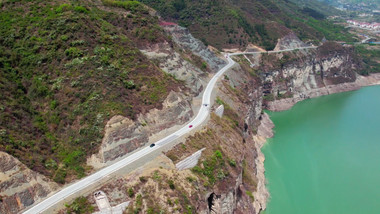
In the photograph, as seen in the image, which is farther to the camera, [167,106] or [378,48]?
[378,48]

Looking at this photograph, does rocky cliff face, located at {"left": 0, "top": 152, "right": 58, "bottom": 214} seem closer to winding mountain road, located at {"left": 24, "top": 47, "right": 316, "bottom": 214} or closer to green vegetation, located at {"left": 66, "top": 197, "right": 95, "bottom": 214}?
winding mountain road, located at {"left": 24, "top": 47, "right": 316, "bottom": 214}

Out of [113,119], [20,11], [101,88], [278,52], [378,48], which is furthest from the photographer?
[378,48]

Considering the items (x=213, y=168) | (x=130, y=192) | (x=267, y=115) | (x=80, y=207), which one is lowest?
(x=267, y=115)

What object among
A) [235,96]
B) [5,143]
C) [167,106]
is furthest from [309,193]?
[5,143]

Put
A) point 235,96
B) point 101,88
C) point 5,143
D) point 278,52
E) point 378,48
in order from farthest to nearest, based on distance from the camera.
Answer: point 378,48
point 278,52
point 235,96
point 101,88
point 5,143

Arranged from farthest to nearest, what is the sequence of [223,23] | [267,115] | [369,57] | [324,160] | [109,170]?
[369,57], [223,23], [267,115], [324,160], [109,170]

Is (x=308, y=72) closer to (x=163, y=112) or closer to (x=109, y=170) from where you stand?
(x=163, y=112)

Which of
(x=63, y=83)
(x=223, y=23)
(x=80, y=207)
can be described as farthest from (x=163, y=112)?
(x=223, y=23)

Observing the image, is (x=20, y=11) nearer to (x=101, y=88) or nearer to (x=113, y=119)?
(x=101, y=88)
